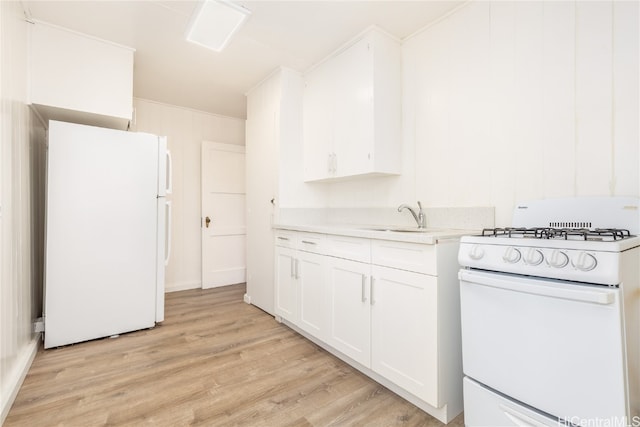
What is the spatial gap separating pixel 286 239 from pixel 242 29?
1.73 metres

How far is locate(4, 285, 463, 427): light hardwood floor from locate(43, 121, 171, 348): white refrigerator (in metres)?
0.22

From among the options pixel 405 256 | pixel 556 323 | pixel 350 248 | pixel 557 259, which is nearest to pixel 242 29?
pixel 350 248

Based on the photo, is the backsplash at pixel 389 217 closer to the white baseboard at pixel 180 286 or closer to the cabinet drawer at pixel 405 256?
the cabinet drawer at pixel 405 256

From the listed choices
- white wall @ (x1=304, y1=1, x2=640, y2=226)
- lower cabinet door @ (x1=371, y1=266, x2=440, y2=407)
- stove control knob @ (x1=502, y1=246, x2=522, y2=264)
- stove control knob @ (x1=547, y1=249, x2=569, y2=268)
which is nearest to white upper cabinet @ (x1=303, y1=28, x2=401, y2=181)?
white wall @ (x1=304, y1=1, x2=640, y2=226)

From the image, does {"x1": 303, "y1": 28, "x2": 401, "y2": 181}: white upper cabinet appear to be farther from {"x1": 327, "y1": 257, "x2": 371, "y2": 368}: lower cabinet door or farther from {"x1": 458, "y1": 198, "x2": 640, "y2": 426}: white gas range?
{"x1": 458, "y1": 198, "x2": 640, "y2": 426}: white gas range

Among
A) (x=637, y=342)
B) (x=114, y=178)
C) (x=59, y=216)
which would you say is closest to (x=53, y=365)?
(x=59, y=216)

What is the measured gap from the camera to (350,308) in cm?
196

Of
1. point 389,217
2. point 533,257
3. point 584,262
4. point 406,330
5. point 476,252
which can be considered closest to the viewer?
point 584,262

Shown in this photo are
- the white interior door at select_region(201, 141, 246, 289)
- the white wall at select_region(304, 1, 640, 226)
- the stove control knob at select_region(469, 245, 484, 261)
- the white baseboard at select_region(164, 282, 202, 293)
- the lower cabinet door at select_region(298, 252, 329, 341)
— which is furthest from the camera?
the white interior door at select_region(201, 141, 246, 289)

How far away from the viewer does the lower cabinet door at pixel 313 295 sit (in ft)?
7.22

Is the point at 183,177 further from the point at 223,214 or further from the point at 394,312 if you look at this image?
the point at 394,312

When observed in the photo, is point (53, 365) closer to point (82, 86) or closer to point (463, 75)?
point (82, 86)

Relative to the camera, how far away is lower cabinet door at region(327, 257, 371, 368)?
1.85m

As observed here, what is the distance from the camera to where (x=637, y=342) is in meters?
1.08
